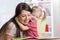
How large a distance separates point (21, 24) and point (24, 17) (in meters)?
0.05

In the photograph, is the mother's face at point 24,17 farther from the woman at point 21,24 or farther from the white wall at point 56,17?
the white wall at point 56,17

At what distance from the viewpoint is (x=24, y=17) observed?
0.91 m

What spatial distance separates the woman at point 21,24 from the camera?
90 centimetres

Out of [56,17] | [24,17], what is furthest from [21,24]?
[56,17]

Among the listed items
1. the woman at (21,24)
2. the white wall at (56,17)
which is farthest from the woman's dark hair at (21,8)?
the white wall at (56,17)

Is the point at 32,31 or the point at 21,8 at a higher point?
the point at 21,8

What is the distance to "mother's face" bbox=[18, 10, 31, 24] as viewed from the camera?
0.91 m

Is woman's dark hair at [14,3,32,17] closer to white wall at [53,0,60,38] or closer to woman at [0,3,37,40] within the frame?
woman at [0,3,37,40]

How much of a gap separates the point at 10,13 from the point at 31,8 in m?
0.13

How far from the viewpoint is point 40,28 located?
905 mm

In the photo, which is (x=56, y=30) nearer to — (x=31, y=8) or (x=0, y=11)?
(x=31, y=8)

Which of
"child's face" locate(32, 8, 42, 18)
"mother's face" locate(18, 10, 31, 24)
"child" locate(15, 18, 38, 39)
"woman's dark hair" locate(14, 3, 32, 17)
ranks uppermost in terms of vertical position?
"woman's dark hair" locate(14, 3, 32, 17)

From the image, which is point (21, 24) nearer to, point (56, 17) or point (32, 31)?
point (32, 31)

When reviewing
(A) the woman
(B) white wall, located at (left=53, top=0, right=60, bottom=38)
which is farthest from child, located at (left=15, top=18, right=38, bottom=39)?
(B) white wall, located at (left=53, top=0, right=60, bottom=38)
